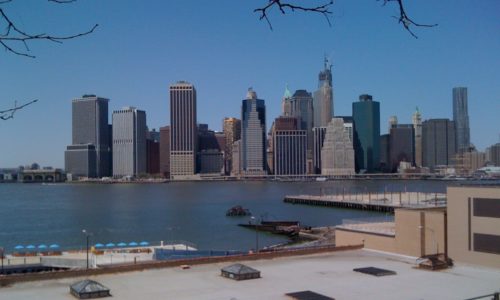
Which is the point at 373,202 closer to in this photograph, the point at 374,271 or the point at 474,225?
the point at 474,225

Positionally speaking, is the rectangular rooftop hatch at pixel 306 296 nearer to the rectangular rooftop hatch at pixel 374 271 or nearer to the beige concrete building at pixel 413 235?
the rectangular rooftop hatch at pixel 374 271

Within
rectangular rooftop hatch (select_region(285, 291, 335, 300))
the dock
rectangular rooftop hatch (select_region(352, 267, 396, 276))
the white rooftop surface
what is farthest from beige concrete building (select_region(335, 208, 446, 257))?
the dock

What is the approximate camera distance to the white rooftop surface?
1541cm

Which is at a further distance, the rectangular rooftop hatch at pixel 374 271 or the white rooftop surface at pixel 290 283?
the rectangular rooftop hatch at pixel 374 271

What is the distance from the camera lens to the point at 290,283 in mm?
16719

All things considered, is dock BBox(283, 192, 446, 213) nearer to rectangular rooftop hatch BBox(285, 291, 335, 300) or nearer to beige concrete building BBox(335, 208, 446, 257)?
beige concrete building BBox(335, 208, 446, 257)

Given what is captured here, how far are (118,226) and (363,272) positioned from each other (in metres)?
47.6

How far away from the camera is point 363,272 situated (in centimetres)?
1822

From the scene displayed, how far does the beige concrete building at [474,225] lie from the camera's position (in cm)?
1931

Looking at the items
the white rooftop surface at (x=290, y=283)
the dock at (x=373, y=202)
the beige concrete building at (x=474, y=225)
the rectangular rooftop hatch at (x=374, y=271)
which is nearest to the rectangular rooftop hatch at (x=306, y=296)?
the white rooftop surface at (x=290, y=283)

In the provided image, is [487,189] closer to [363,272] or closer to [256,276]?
[363,272]

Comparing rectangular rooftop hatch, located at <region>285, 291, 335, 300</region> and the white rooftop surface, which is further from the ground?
rectangular rooftop hatch, located at <region>285, 291, 335, 300</region>

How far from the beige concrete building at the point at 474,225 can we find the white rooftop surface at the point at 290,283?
1.59 ft

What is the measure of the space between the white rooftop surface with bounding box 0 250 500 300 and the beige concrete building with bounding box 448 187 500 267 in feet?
1.59
